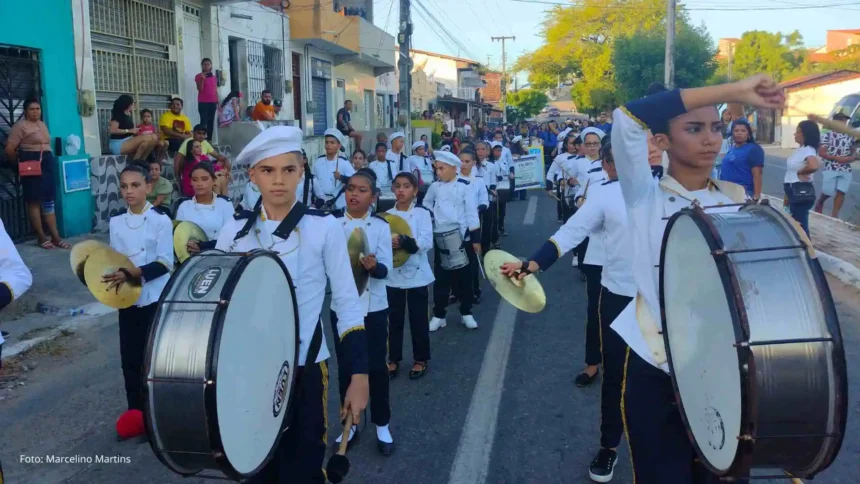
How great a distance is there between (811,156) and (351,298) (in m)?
8.44

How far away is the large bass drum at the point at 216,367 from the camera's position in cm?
236

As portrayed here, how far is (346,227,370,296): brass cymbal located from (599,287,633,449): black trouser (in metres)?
1.52

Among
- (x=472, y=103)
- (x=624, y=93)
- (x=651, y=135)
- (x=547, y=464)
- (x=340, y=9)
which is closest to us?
(x=651, y=135)

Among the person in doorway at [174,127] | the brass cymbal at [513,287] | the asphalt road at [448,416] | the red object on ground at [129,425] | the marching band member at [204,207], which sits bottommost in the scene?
the asphalt road at [448,416]

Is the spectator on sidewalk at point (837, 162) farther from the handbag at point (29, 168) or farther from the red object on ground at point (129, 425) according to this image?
the handbag at point (29, 168)

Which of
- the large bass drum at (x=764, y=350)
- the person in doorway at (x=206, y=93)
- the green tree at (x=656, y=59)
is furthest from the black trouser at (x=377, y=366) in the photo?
the green tree at (x=656, y=59)

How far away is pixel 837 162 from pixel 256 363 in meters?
12.1

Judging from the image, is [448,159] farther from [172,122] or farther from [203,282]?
[172,122]

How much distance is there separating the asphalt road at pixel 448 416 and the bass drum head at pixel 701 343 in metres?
1.83

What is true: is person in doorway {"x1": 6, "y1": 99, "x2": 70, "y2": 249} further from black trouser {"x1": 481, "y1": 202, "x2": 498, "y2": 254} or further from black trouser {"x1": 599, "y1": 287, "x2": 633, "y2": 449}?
black trouser {"x1": 599, "y1": 287, "x2": 633, "y2": 449}

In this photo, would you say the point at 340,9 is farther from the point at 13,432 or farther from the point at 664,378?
the point at 664,378

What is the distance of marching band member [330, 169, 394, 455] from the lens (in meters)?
4.71

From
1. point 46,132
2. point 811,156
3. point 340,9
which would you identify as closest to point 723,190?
point 811,156

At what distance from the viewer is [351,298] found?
10.3 feet
